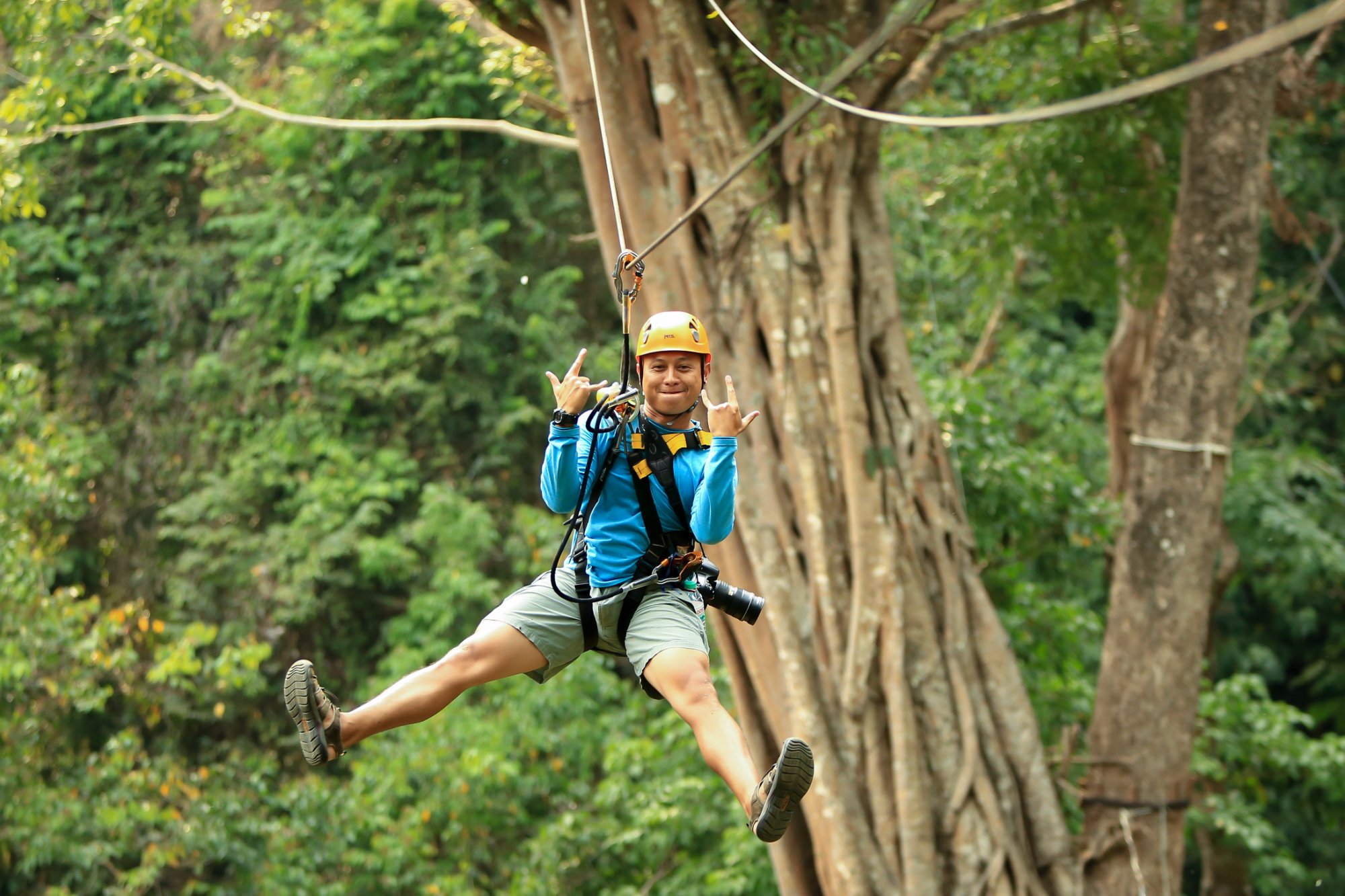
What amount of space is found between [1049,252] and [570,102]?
134 inches

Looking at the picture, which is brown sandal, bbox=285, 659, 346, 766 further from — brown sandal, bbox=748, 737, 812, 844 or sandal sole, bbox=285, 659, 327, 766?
brown sandal, bbox=748, 737, 812, 844

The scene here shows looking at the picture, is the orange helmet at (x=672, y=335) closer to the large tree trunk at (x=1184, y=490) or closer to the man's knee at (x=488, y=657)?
the man's knee at (x=488, y=657)

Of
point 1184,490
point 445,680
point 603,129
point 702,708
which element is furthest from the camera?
point 1184,490

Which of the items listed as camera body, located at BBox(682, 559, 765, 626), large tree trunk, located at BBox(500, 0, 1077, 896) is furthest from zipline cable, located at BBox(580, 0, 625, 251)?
camera body, located at BBox(682, 559, 765, 626)

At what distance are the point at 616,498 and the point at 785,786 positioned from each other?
889mm

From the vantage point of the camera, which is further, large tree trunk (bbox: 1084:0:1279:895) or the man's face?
large tree trunk (bbox: 1084:0:1279:895)

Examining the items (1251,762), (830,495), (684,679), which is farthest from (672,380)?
(1251,762)

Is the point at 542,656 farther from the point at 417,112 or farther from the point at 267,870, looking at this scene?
the point at 417,112

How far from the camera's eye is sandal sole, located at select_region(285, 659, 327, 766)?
3.00 m

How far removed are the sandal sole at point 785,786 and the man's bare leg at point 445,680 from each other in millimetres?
764

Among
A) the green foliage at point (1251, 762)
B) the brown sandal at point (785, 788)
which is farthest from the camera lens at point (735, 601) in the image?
the green foliage at point (1251, 762)

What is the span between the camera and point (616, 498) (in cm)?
334

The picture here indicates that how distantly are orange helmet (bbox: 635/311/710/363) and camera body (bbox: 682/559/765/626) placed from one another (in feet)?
1.79

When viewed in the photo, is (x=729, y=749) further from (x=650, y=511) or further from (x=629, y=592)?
(x=650, y=511)
